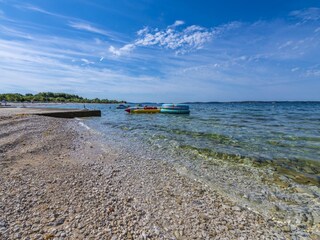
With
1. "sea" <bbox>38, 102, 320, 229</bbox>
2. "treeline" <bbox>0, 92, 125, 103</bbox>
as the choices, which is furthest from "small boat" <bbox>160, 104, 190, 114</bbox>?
"treeline" <bbox>0, 92, 125, 103</bbox>

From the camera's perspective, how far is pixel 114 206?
4.83m

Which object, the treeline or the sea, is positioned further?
the treeline

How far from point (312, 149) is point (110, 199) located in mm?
11881

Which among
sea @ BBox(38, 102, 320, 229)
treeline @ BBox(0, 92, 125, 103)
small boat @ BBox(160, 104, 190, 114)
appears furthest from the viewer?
treeline @ BBox(0, 92, 125, 103)

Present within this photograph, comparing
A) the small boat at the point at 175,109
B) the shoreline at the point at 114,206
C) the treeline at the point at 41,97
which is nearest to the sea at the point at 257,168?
the shoreline at the point at 114,206

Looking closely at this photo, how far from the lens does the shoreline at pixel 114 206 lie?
3.94m

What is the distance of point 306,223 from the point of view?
470 cm

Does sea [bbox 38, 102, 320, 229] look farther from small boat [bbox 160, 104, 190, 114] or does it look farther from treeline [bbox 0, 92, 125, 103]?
treeline [bbox 0, 92, 125, 103]

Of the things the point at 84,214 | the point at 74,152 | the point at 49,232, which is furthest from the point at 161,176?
the point at 74,152

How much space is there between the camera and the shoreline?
394 centimetres

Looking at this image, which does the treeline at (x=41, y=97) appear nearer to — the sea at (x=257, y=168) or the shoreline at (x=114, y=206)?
the sea at (x=257, y=168)

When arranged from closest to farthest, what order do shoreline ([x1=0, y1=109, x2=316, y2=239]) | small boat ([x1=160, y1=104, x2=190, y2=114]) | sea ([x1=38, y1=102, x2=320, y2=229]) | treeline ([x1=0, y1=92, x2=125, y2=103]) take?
→ 1. shoreline ([x1=0, y1=109, x2=316, y2=239])
2. sea ([x1=38, y1=102, x2=320, y2=229])
3. small boat ([x1=160, y1=104, x2=190, y2=114])
4. treeline ([x1=0, y1=92, x2=125, y2=103])

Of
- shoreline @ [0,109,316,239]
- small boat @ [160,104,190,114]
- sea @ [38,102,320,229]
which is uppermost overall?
small boat @ [160,104,190,114]

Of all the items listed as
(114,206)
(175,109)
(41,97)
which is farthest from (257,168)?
(41,97)
